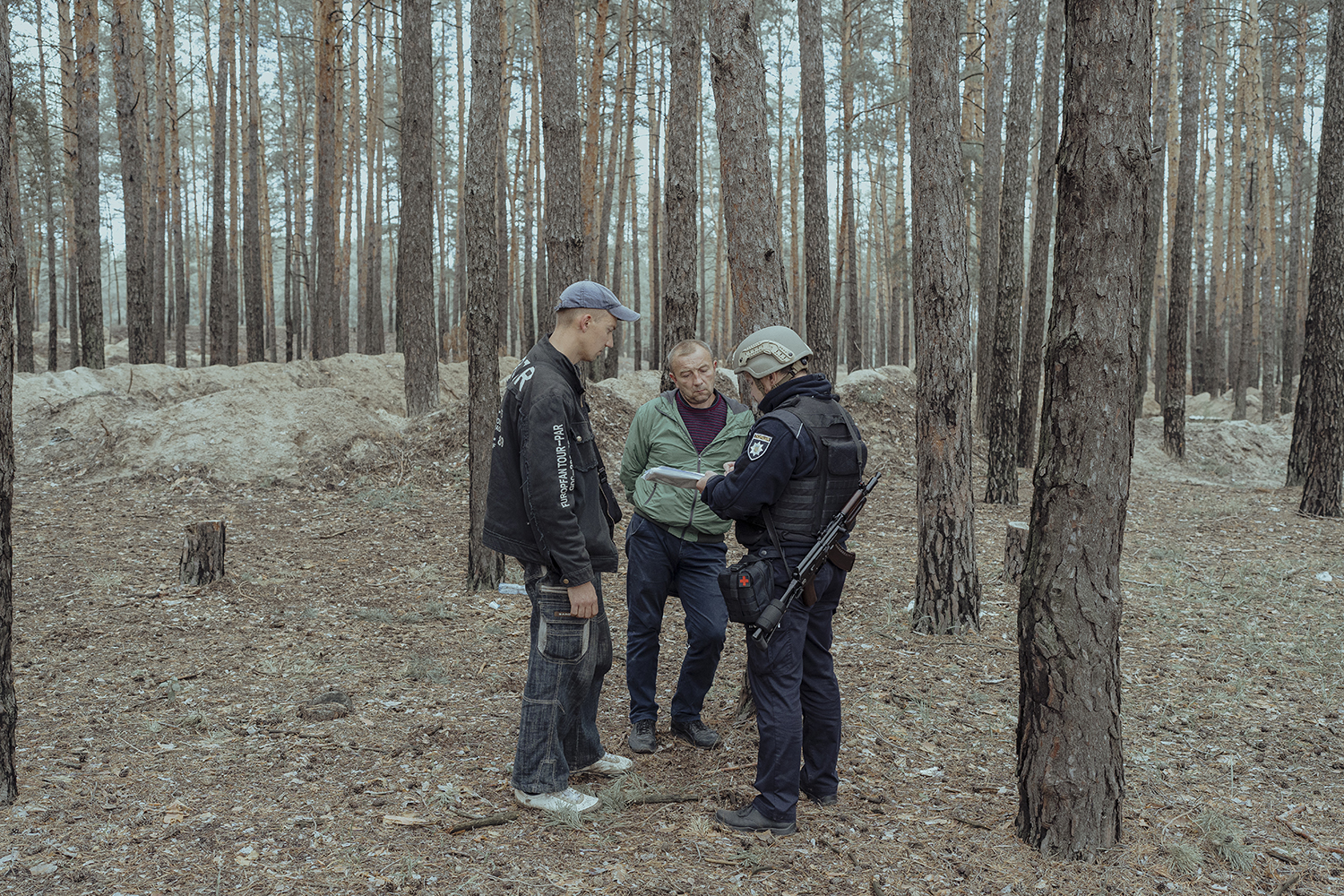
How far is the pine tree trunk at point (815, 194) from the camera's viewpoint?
11156mm

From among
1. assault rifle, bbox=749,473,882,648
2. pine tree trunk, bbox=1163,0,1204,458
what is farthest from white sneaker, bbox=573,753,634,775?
pine tree trunk, bbox=1163,0,1204,458

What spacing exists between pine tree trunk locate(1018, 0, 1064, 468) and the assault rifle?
901 centimetres

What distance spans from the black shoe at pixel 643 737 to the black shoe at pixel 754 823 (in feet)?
2.69

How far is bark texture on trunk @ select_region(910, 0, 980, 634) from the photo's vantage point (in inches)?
228

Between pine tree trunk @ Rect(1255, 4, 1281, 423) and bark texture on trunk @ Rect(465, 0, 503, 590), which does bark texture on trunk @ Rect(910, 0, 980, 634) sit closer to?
bark texture on trunk @ Rect(465, 0, 503, 590)

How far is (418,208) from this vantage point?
1164 centimetres

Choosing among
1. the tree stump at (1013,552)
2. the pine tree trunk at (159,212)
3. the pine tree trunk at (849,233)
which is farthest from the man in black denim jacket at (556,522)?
the pine tree trunk at (159,212)

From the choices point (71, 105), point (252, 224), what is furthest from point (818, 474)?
point (71, 105)

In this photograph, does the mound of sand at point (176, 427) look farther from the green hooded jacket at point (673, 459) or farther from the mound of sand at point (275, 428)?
the green hooded jacket at point (673, 459)

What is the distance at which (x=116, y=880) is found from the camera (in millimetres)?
2920

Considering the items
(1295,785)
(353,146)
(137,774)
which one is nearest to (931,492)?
(1295,785)

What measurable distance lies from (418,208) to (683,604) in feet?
30.1

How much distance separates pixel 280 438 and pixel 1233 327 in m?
27.1

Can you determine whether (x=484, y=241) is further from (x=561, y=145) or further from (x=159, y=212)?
(x=159, y=212)
